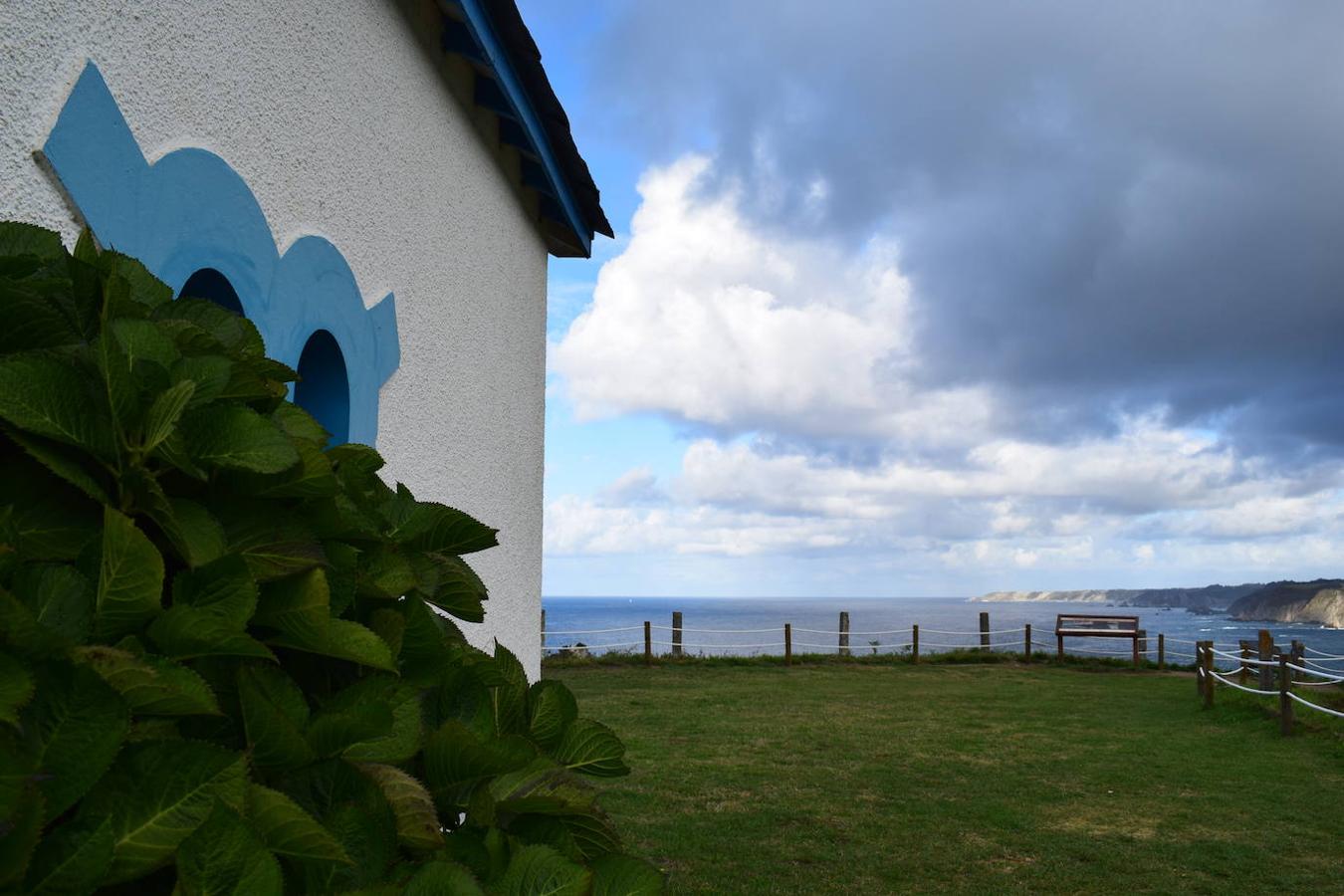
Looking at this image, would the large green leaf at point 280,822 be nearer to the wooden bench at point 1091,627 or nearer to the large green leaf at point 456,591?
the large green leaf at point 456,591

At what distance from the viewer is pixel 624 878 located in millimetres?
1227

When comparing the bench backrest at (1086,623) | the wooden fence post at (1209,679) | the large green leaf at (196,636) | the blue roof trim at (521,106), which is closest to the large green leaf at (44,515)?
the large green leaf at (196,636)

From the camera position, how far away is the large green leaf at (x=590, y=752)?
144 cm

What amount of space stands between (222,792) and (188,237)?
2.16m

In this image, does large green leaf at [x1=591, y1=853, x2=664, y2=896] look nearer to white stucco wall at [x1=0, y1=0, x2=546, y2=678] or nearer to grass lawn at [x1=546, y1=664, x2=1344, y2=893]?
white stucco wall at [x1=0, y1=0, x2=546, y2=678]

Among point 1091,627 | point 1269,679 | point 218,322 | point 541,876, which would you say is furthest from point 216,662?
point 1091,627

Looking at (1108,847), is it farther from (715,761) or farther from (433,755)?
(433,755)

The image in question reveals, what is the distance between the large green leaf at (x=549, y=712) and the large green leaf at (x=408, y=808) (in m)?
0.34

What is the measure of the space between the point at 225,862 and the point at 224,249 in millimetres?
2350

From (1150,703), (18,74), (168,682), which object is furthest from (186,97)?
(1150,703)

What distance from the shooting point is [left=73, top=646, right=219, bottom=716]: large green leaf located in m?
0.84

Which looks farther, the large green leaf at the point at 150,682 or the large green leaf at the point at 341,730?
the large green leaf at the point at 341,730

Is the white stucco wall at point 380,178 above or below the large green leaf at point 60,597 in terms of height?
above

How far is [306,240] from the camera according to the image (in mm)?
3307
